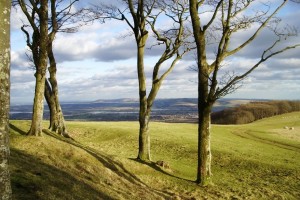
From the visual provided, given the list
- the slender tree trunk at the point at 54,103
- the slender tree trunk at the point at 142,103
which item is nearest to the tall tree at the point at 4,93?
the slender tree trunk at the point at 142,103

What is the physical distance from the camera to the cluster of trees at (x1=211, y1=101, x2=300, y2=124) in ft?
433

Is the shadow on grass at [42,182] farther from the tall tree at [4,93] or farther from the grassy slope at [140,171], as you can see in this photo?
the tall tree at [4,93]

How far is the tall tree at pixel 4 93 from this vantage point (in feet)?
21.0

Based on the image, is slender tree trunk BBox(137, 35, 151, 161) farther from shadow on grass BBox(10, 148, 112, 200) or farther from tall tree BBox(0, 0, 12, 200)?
tall tree BBox(0, 0, 12, 200)

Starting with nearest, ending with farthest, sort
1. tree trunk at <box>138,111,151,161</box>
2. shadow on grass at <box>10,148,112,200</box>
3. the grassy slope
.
→ shadow on grass at <box>10,148,112,200</box>
the grassy slope
tree trunk at <box>138,111,151,161</box>

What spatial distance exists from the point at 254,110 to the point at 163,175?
439 ft

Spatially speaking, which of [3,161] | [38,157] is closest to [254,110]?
[38,157]

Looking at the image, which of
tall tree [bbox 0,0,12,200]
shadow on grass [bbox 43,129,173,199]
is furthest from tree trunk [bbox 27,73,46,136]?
tall tree [bbox 0,0,12,200]

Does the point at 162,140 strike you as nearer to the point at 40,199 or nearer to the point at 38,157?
the point at 38,157

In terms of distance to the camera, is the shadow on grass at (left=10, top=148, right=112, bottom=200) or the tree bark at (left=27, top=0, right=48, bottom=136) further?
the tree bark at (left=27, top=0, right=48, bottom=136)

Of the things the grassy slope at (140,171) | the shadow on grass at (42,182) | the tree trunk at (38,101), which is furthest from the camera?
the tree trunk at (38,101)

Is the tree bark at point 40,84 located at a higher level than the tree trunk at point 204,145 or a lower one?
higher

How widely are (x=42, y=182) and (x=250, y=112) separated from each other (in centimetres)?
13588

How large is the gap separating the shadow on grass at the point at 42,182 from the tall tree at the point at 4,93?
3.71 meters
